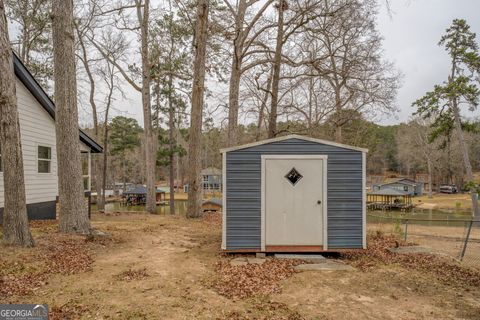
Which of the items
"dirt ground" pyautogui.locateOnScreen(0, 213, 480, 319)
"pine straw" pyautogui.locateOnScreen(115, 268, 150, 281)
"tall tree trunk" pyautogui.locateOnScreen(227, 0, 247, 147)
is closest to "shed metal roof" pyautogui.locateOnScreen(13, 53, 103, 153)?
"dirt ground" pyautogui.locateOnScreen(0, 213, 480, 319)

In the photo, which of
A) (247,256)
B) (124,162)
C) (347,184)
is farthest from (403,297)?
(124,162)

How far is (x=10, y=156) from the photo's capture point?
5914mm

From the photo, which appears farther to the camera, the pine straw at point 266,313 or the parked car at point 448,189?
the parked car at point 448,189

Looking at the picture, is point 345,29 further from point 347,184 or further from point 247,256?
point 247,256

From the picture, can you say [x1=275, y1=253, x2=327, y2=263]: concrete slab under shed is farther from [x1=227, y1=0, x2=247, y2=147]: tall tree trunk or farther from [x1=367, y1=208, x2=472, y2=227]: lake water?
Answer: [x1=367, y1=208, x2=472, y2=227]: lake water

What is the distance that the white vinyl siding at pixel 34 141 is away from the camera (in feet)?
33.5

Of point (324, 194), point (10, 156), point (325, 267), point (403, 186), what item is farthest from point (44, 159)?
point (403, 186)

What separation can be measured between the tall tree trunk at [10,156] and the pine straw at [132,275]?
2.32 m

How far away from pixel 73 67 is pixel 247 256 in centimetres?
601

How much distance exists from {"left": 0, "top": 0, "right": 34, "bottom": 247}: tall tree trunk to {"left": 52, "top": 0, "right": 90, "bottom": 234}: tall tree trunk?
164 centimetres

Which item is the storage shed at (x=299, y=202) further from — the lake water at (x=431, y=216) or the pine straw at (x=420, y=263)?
the lake water at (x=431, y=216)

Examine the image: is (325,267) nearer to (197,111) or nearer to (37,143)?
(197,111)

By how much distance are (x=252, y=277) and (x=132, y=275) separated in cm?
186

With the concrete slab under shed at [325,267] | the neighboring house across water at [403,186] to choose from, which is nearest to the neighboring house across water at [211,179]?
the neighboring house across water at [403,186]
